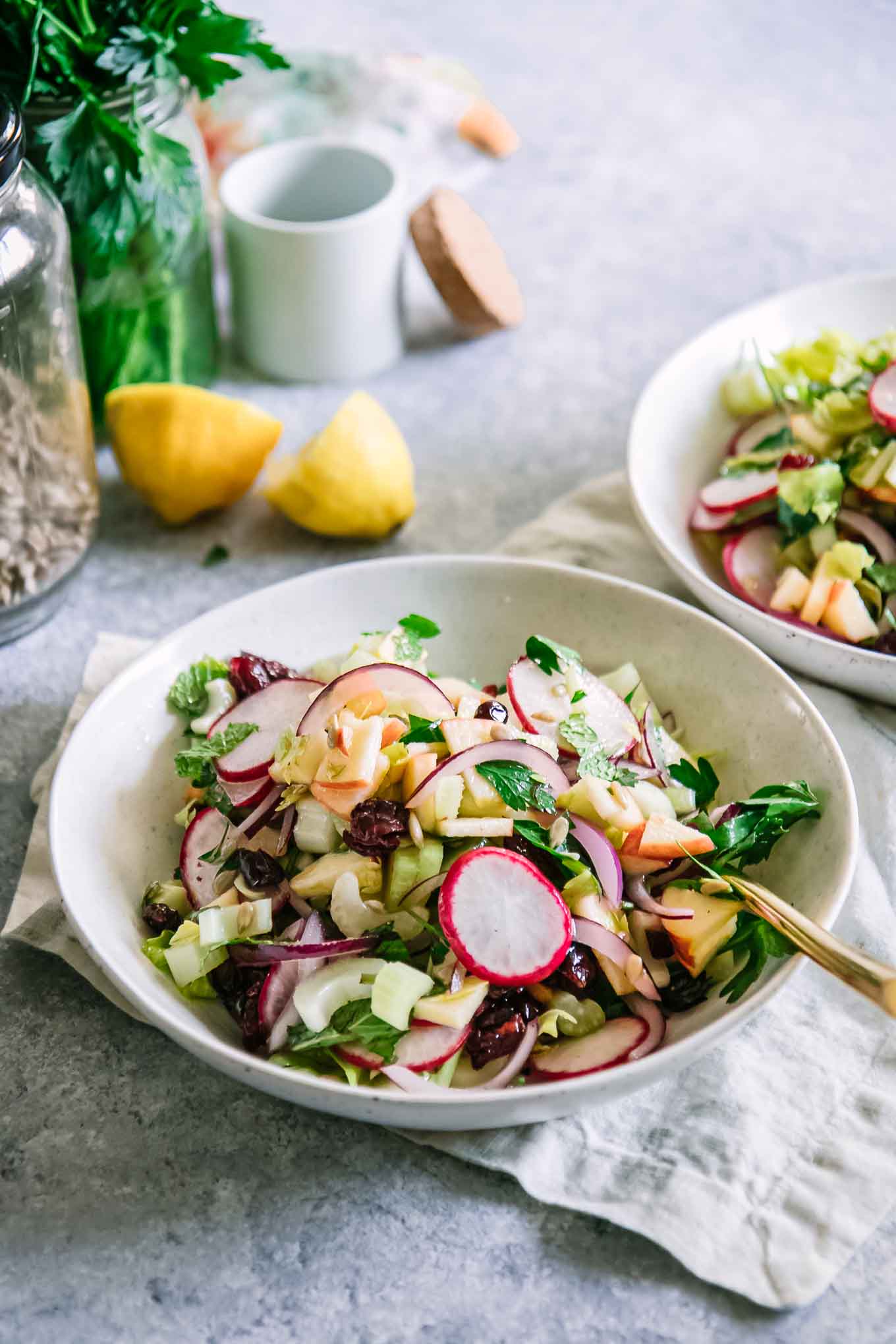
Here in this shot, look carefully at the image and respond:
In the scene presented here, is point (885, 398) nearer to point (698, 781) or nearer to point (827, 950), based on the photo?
point (698, 781)

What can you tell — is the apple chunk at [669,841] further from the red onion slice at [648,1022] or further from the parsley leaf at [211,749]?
the parsley leaf at [211,749]

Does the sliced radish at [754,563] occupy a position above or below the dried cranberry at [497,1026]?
above

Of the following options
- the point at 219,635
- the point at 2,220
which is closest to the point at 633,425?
the point at 219,635

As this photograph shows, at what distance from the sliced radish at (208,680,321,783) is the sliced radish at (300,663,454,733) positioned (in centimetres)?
7

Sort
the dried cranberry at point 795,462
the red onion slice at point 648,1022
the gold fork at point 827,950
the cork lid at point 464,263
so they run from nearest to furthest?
the gold fork at point 827,950 < the red onion slice at point 648,1022 < the dried cranberry at point 795,462 < the cork lid at point 464,263

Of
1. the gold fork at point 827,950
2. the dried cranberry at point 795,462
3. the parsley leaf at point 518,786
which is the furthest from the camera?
the dried cranberry at point 795,462

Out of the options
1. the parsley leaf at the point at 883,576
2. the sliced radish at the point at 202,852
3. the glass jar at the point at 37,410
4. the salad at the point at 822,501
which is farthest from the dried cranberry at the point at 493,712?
the glass jar at the point at 37,410

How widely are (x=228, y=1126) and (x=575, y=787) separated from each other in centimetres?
53

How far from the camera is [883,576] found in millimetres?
1897

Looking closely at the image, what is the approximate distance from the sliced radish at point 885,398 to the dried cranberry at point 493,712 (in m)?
0.82

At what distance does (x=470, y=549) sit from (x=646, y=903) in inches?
37.8

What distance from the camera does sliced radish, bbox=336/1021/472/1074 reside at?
1.31 meters

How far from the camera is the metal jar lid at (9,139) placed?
163 cm

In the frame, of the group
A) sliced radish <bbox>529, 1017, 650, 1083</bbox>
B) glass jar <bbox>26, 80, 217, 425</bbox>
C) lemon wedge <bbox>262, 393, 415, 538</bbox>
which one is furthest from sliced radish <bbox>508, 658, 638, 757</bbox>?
glass jar <bbox>26, 80, 217, 425</bbox>
